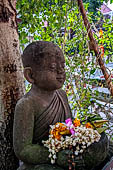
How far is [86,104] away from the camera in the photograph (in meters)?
2.13

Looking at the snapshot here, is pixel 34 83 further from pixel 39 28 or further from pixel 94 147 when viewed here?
pixel 39 28

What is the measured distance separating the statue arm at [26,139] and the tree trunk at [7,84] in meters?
0.34

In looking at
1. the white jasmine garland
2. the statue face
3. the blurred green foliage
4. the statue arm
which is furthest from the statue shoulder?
the blurred green foliage

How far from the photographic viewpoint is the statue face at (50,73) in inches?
41.4

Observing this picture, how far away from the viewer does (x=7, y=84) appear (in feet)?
4.37

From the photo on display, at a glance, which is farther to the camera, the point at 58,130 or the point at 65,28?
the point at 65,28

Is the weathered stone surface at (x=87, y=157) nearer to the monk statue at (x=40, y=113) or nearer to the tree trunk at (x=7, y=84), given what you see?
the monk statue at (x=40, y=113)

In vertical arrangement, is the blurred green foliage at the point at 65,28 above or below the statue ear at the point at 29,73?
above

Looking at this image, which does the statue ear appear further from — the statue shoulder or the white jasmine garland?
the white jasmine garland

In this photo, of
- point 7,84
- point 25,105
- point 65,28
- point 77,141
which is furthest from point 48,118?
point 65,28

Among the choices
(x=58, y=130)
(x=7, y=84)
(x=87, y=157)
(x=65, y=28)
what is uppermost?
(x=65, y=28)

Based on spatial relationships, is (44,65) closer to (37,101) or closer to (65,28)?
(37,101)

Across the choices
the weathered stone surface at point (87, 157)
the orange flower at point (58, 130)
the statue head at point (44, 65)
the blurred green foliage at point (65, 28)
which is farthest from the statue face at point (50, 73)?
the blurred green foliage at point (65, 28)

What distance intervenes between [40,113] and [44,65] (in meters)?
0.31
